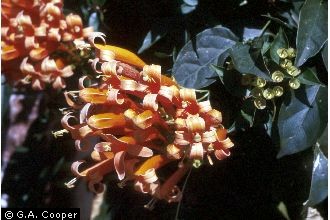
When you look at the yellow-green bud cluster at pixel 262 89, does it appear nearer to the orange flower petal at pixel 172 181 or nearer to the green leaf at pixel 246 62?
the green leaf at pixel 246 62

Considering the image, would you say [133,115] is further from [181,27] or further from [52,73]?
[52,73]

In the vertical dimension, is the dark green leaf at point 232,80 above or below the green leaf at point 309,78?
below

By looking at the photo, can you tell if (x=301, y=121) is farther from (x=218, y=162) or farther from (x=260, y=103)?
(x=218, y=162)

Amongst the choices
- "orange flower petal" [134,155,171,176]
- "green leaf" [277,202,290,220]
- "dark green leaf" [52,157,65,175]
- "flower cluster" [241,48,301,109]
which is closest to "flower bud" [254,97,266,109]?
"flower cluster" [241,48,301,109]

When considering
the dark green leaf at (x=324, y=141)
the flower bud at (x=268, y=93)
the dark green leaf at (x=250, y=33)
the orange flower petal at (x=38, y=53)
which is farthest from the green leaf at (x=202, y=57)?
the orange flower petal at (x=38, y=53)

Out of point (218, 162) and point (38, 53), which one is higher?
point (38, 53)

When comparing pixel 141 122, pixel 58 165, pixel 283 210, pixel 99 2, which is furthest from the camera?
pixel 58 165

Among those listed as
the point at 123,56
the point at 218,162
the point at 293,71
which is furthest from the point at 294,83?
the point at 218,162

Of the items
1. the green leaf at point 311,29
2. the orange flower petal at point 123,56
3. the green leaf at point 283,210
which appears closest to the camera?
the green leaf at point 311,29
